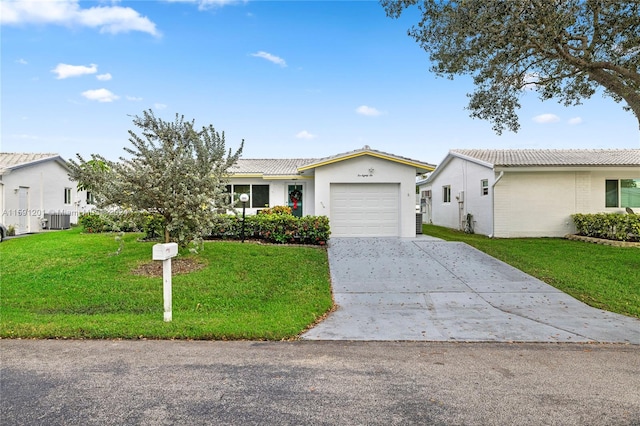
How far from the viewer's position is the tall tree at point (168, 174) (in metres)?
8.43

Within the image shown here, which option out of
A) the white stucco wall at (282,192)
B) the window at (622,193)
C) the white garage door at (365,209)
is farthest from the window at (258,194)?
the window at (622,193)

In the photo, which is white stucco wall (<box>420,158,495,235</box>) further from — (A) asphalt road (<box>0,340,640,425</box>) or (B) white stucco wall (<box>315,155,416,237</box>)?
(A) asphalt road (<box>0,340,640,425</box>)

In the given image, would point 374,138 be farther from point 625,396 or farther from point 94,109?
point 625,396

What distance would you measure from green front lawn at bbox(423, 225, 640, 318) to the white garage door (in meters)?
3.18

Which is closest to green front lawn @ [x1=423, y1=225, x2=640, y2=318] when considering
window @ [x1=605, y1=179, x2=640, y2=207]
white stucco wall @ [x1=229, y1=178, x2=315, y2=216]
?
window @ [x1=605, y1=179, x2=640, y2=207]

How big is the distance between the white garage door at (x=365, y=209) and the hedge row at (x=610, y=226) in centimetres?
739

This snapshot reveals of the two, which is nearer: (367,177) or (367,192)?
(367,177)

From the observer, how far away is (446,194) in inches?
925

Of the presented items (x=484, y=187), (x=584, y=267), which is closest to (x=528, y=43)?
(x=584, y=267)

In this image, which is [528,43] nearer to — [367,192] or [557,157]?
[367,192]

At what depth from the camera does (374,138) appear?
1883 centimetres

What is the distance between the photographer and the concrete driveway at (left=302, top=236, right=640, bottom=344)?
220 inches

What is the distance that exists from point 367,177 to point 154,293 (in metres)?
9.88

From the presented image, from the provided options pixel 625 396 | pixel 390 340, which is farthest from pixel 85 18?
pixel 625 396
